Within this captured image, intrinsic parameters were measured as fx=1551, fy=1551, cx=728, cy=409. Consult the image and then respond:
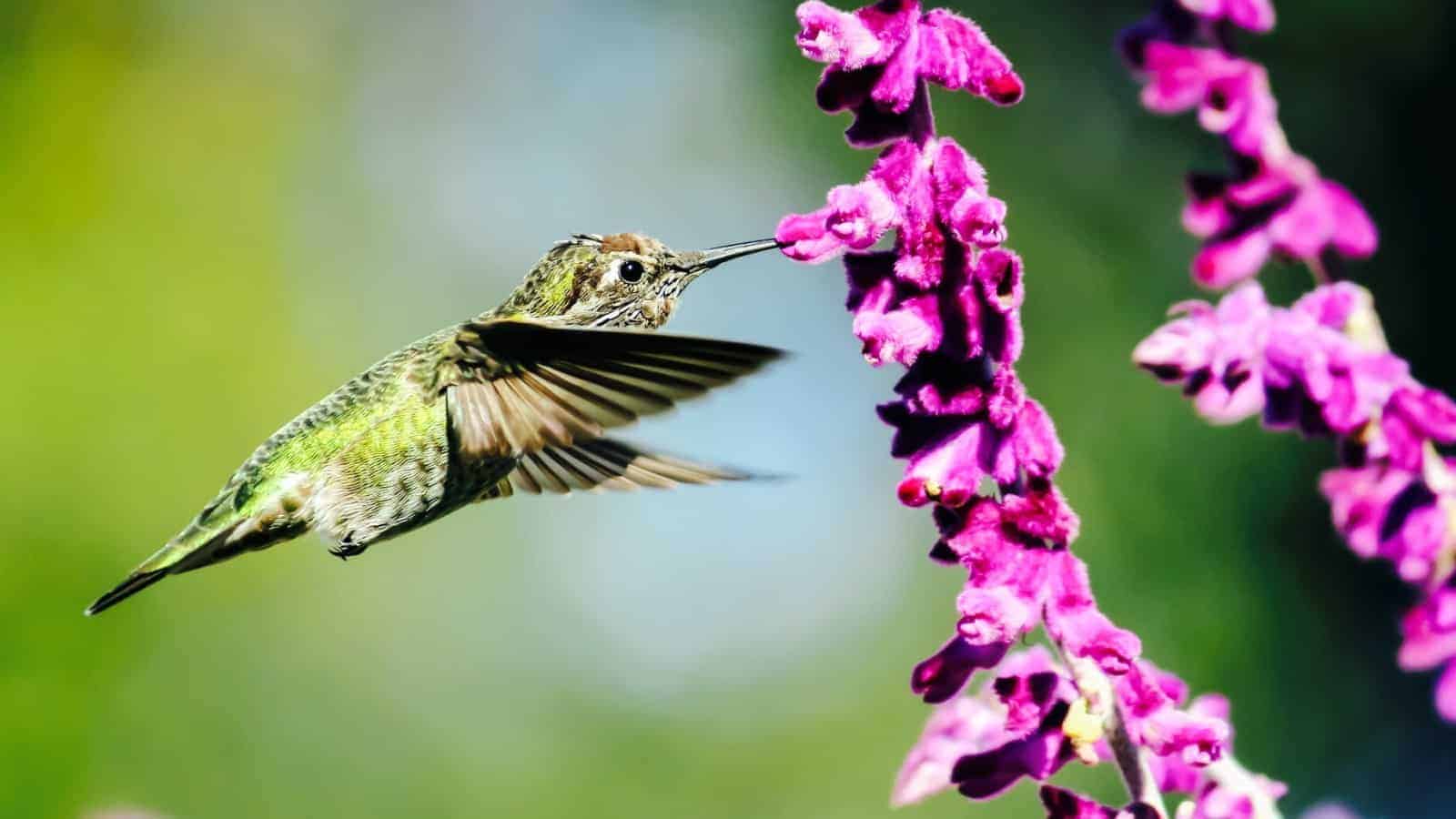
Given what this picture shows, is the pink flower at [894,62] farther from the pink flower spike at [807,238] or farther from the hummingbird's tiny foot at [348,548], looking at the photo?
the hummingbird's tiny foot at [348,548]

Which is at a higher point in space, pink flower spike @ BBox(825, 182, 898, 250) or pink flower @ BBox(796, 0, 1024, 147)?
pink flower @ BBox(796, 0, 1024, 147)

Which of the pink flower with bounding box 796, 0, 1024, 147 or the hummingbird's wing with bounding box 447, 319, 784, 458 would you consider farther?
the hummingbird's wing with bounding box 447, 319, 784, 458

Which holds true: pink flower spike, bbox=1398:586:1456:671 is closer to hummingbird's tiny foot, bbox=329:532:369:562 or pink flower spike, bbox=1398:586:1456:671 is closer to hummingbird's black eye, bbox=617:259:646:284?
hummingbird's black eye, bbox=617:259:646:284

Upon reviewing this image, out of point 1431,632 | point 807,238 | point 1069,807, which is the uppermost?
point 807,238

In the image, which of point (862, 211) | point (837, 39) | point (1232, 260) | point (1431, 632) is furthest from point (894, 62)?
point (1431, 632)

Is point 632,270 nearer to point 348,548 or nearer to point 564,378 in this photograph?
point 564,378

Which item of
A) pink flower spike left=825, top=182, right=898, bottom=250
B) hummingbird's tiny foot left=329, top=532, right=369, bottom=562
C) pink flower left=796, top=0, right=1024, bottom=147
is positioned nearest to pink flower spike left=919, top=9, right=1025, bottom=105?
pink flower left=796, top=0, right=1024, bottom=147

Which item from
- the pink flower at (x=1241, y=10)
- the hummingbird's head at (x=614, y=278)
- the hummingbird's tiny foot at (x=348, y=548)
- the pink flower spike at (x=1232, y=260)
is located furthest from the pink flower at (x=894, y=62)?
the hummingbird's tiny foot at (x=348, y=548)
